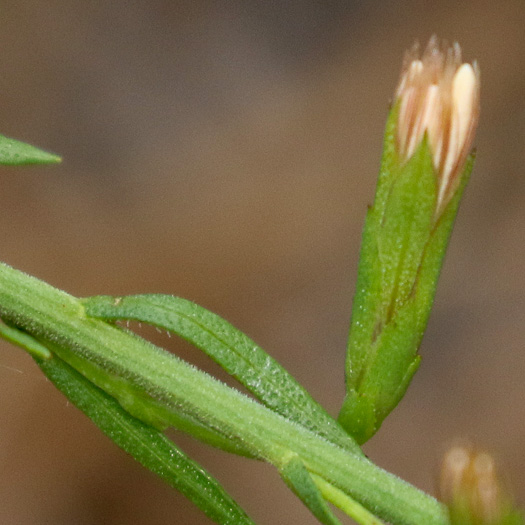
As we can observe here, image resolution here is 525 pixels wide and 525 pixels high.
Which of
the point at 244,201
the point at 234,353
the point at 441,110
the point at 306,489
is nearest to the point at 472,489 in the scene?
the point at 306,489

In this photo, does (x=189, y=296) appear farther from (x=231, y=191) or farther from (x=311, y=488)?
(x=311, y=488)

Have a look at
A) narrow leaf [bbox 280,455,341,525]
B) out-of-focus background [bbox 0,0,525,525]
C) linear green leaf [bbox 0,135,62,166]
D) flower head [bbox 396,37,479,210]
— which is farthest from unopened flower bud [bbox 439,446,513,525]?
out-of-focus background [bbox 0,0,525,525]

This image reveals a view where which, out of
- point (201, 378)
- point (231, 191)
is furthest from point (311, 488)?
point (231, 191)

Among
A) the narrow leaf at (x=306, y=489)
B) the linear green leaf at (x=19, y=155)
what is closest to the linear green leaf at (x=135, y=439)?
the narrow leaf at (x=306, y=489)

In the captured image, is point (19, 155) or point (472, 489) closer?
point (472, 489)

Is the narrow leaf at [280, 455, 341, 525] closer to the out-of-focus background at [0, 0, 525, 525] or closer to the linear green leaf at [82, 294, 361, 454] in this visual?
the linear green leaf at [82, 294, 361, 454]

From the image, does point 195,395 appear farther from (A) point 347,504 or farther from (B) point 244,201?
(B) point 244,201
